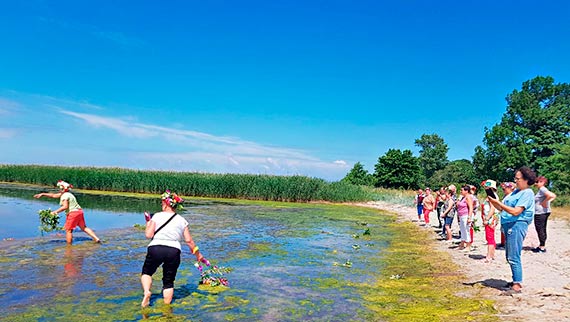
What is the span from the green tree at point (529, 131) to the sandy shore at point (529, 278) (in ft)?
145

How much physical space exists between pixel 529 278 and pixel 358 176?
62.5 m

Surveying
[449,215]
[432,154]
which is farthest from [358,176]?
[449,215]

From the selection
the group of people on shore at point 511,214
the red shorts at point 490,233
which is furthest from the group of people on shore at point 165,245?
the red shorts at point 490,233

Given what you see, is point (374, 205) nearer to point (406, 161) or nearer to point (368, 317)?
point (406, 161)

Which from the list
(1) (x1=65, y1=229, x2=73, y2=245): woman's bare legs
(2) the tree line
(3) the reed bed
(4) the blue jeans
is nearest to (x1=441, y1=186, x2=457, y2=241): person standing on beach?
(4) the blue jeans

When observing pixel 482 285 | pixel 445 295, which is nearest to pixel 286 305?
pixel 445 295

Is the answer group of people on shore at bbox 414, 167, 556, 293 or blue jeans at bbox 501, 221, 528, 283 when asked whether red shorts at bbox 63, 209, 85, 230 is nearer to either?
group of people on shore at bbox 414, 167, 556, 293

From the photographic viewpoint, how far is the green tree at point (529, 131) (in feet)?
180

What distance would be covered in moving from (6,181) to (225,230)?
49.3 meters

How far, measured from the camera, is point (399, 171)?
6425cm

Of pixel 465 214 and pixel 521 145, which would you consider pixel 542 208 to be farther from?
pixel 521 145

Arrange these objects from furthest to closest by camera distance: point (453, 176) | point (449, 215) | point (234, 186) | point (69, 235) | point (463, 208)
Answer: point (453, 176) → point (234, 186) → point (449, 215) → point (463, 208) → point (69, 235)

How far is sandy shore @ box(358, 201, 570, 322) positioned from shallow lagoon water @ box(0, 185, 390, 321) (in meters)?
2.20

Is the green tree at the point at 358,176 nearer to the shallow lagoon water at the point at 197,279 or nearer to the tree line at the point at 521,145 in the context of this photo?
the tree line at the point at 521,145
